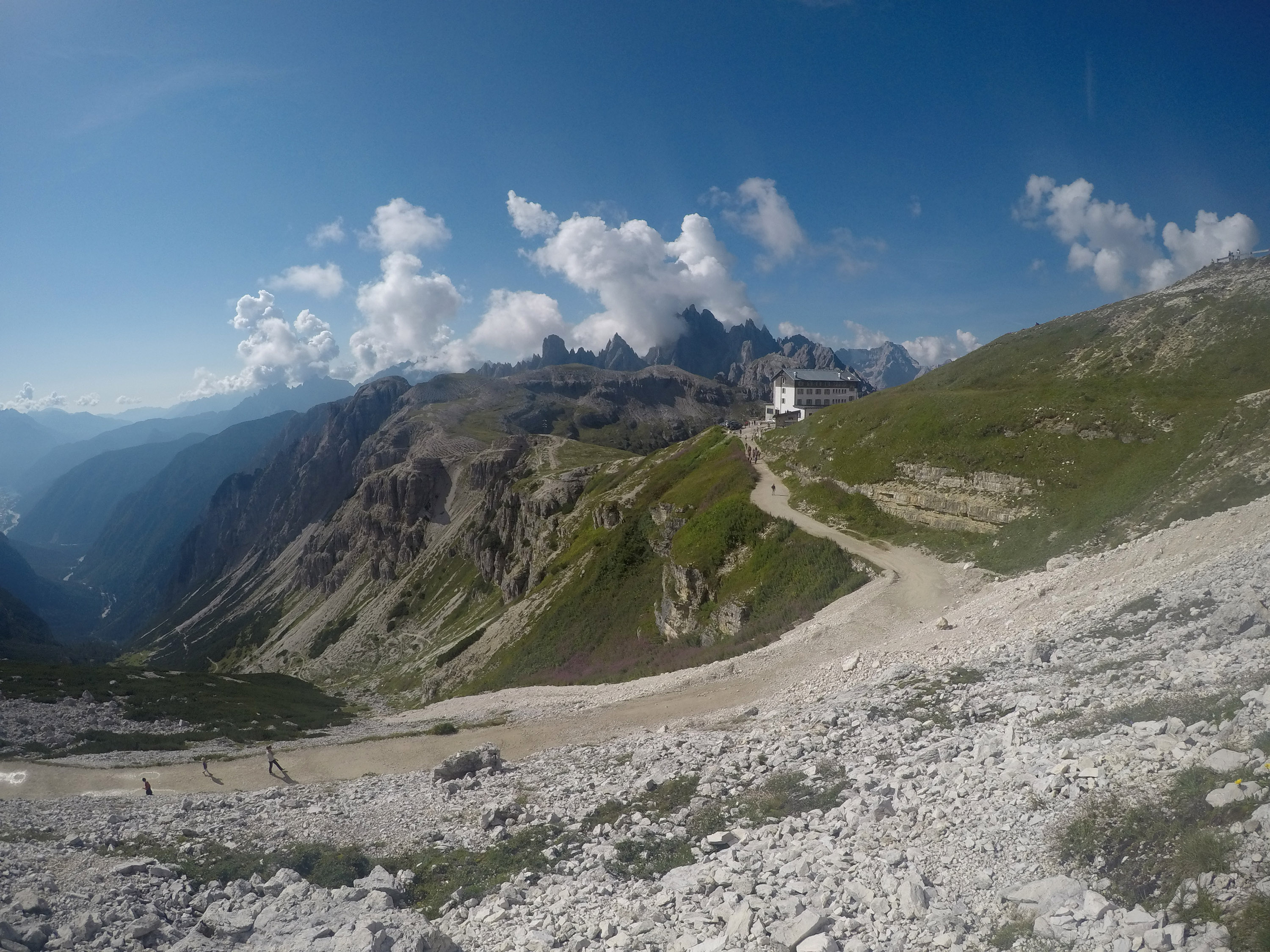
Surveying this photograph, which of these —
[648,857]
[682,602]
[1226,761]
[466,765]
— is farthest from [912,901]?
[682,602]

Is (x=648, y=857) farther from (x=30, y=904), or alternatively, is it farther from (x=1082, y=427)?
(x=1082, y=427)

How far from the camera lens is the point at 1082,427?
1969 inches

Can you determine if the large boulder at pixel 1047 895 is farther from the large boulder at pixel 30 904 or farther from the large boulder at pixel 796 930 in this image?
the large boulder at pixel 30 904

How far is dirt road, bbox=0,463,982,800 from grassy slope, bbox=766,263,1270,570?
8739 mm

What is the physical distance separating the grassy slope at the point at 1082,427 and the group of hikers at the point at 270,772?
44.6 m

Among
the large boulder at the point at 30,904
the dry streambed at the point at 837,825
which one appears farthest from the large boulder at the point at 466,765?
the large boulder at the point at 30,904

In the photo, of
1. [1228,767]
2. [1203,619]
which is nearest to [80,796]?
[1228,767]

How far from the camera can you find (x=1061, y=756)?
1372 cm

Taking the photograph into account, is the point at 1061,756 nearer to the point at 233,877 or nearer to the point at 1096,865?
the point at 1096,865

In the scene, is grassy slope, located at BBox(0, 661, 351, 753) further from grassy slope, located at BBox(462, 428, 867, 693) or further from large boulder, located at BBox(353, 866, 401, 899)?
large boulder, located at BBox(353, 866, 401, 899)

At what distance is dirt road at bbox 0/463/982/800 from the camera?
100.0 ft

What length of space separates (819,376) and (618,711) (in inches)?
4323

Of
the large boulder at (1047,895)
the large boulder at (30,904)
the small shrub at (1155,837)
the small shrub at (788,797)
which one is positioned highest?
the small shrub at (1155,837)

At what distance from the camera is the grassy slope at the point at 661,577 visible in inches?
1875
